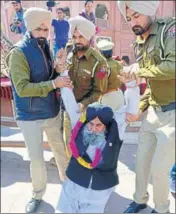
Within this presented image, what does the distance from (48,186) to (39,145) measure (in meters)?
0.59

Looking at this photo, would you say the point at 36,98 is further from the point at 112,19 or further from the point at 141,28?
the point at 112,19

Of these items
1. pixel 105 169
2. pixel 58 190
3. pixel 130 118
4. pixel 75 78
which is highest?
pixel 75 78

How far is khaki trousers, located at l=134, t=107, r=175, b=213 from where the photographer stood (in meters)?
2.31

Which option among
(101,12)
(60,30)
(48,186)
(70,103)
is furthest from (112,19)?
(70,103)

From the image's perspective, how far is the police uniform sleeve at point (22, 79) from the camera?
2330 mm

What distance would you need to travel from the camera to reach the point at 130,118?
2.30 m

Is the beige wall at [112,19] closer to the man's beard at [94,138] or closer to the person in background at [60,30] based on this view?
the person in background at [60,30]

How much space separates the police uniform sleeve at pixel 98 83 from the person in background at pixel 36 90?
23 cm

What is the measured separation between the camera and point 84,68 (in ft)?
8.19

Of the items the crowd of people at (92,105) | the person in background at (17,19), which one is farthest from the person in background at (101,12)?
the crowd of people at (92,105)

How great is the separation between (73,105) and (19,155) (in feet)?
4.59

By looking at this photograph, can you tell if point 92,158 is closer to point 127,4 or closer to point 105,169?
point 105,169

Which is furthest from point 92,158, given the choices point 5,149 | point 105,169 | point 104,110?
point 5,149

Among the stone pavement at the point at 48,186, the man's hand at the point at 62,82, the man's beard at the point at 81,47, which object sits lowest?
the stone pavement at the point at 48,186
